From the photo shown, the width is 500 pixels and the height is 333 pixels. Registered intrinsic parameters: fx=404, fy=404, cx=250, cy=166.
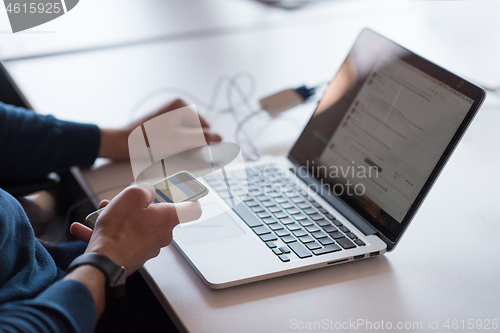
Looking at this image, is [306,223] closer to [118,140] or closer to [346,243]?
[346,243]

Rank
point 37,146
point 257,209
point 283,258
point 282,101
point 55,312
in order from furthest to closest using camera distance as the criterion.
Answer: point 282,101, point 37,146, point 257,209, point 283,258, point 55,312

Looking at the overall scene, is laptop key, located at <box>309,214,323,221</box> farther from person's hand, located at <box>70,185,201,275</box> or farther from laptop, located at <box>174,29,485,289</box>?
person's hand, located at <box>70,185,201,275</box>

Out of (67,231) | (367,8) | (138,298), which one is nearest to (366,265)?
(138,298)

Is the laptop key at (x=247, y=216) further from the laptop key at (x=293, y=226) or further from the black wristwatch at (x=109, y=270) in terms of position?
the black wristwatch at (x=109, y=270)

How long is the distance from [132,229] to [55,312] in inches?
5.0

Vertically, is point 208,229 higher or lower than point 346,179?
lower

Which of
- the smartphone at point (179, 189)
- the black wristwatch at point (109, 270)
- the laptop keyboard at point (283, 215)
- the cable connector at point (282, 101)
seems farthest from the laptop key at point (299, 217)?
the cable connector at point (282, 101)

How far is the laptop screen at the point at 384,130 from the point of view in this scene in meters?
0.55

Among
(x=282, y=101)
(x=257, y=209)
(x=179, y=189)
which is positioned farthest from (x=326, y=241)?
(x=282, y=101)

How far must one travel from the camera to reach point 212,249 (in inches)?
20.9

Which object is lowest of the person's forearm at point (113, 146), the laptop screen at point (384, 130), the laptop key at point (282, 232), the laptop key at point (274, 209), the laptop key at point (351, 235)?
the person's forearm at point (113, 146)

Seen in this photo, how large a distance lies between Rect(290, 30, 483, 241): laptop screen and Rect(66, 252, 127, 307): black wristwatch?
0.35 m

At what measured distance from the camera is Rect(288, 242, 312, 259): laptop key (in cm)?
52

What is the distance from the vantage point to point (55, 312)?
415 millimetres
